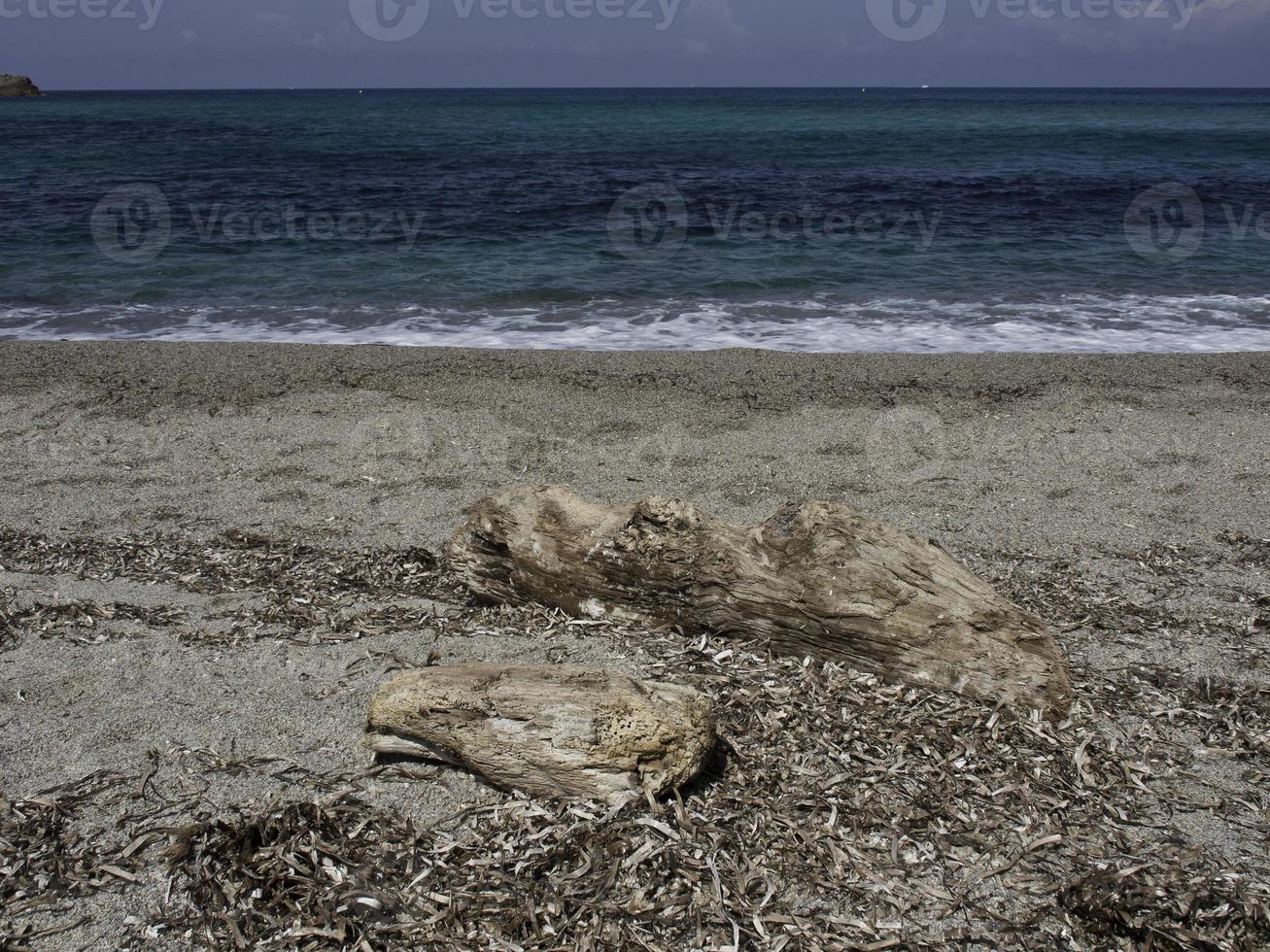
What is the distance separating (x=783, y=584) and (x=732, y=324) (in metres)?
6.57

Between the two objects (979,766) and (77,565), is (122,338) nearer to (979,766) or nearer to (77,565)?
(77,565)

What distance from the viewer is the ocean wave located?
909 centimetres

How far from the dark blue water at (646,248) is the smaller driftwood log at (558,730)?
6.40 metres

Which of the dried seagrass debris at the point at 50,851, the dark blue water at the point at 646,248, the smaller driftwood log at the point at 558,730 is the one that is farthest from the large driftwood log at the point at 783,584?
the dark blue water at the point at 646,248

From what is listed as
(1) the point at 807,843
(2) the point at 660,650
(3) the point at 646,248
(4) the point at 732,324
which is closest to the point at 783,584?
(2) the point at 660,650

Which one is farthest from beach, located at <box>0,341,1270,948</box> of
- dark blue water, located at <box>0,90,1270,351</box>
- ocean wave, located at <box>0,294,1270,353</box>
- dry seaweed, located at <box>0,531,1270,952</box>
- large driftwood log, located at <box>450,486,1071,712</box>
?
dark blue water, located at <box>0,90,1270,351</box>

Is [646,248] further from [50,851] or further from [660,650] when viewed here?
[50,851]

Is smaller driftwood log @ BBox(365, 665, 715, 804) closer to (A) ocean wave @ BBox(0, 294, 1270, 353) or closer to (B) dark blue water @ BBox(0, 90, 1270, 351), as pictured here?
(A) ocean wave @ BBox(0, 294, 1270, 353)

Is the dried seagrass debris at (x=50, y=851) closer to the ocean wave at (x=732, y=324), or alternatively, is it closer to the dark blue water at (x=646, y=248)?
the ocean wave at (x=732, y=324)

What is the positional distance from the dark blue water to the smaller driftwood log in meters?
6.40

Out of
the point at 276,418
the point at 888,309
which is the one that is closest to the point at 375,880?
the point at 276,418

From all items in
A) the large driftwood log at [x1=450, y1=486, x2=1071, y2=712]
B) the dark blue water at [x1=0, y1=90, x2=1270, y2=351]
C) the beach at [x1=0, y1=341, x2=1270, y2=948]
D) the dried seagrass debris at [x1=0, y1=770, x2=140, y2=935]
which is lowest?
the dried seagrass debris at [x1=0, y1=770, x2=140, y2=935]

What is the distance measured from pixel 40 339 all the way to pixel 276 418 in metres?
4.19

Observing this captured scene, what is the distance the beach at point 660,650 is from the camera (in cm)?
251
